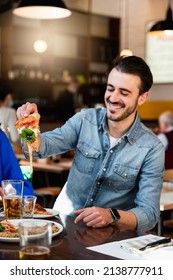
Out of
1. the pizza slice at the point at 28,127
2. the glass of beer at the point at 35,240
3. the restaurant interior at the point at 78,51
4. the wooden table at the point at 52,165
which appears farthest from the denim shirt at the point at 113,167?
the restaurant interior at the point at 78,51

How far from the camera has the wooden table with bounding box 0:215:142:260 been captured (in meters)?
1.60

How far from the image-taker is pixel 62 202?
104 inches

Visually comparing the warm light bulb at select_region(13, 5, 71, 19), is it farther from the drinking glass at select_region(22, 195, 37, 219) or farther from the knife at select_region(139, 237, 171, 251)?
the knife at select_region(139, 237, 171, 251)

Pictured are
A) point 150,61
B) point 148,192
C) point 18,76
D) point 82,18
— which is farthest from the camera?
point 150,61

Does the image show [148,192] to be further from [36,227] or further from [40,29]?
[40,29]

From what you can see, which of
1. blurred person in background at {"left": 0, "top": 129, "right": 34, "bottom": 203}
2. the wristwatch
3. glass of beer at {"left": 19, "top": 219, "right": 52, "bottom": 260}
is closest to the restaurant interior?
blurred person in background at {"left": 0, "top": 129, "right": 34, "bottom": 203}

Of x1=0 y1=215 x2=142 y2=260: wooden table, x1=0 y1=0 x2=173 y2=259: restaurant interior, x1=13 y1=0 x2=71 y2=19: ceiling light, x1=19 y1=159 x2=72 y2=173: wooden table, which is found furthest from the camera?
x1=0 y1=0 x2=173 y2=259: restaurant interior

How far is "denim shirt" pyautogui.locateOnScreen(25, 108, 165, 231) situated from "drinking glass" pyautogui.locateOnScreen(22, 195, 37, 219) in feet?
1.69

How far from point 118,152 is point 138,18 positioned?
29.7ft

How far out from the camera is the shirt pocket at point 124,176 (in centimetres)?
246

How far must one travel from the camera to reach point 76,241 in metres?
1.79

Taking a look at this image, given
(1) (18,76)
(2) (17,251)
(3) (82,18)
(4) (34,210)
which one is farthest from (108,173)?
(3) (82,18)

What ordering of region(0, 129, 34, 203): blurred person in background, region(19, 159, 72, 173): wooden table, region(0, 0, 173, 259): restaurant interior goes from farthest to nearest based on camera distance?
1. region(0, 0, 173, 259): restaurant interior
2. region(19, 159, 72, 173): wooden table
3. region(0, 129, 34, 203): blurred person in background
